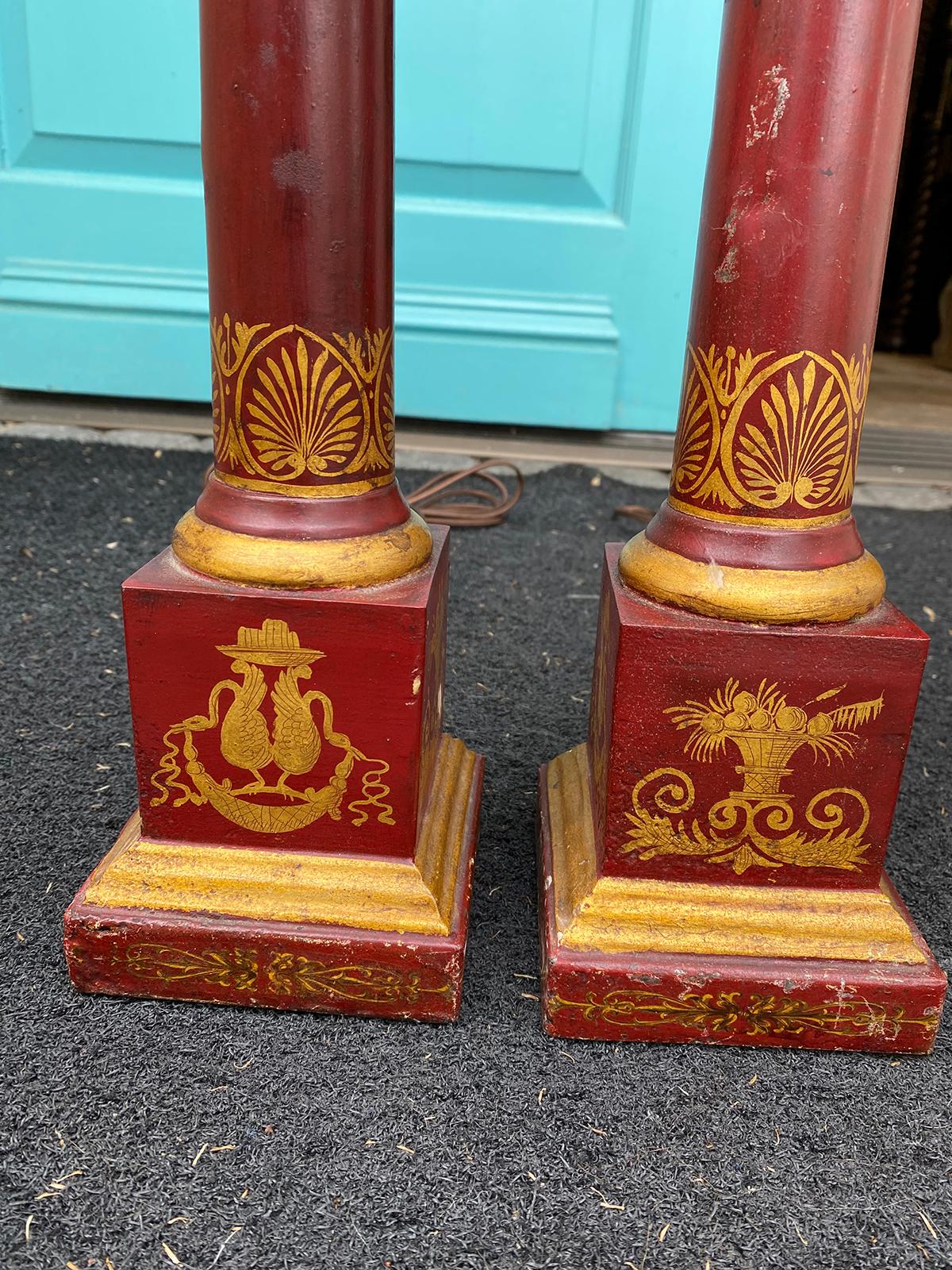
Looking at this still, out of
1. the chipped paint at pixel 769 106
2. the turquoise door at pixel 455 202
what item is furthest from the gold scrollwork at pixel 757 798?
the turquoise door at pixel 455 202

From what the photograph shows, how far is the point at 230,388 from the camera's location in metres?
0.96

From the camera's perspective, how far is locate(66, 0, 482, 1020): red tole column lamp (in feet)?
3.00

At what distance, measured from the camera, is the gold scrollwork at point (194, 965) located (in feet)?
3.21

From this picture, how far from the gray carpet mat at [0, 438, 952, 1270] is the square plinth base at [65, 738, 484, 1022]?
0.03 meters

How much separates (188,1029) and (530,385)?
6.58 feet

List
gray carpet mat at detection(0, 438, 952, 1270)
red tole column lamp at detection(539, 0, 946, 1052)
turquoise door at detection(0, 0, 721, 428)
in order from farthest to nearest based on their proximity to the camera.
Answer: turquoise door at detection(0, 0, 721, 428) → red tole column lamp at detection(539, 0, 946, 1052) → gray carpet mat at detection(0, 438, 952, 1270)

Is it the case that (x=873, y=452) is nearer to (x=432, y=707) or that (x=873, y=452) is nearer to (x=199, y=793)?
(x=432, y=707)

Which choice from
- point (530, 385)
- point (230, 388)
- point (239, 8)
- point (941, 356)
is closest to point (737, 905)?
point (230, 388)

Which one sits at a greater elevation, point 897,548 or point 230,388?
point 230,388

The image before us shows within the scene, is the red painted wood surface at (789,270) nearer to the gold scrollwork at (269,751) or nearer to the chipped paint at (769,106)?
the chipped paint at (769,106)

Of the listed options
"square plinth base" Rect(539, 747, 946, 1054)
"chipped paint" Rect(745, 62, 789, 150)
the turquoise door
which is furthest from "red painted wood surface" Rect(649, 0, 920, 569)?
the turquoise door

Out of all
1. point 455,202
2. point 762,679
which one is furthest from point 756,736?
point 455,202

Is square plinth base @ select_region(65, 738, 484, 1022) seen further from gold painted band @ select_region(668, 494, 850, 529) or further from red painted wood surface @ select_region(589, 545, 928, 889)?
gold painted band @ select_region(668, 494, 850, 529)

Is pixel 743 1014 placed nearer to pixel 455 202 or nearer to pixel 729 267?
pixel 729 267
